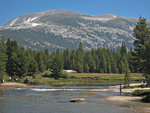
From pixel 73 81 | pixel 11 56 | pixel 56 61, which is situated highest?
pixel 11 56

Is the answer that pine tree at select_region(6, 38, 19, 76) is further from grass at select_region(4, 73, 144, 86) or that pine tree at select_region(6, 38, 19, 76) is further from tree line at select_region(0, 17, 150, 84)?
grass at select_region(4, 73, 144, 86)

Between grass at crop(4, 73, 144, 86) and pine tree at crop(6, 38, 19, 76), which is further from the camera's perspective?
pine tree at crop(6, 38, 19, 76)

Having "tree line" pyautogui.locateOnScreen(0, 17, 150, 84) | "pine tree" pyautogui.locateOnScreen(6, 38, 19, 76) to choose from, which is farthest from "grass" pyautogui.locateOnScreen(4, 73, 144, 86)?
"tree line" pyautogui.locateOnScreen(0, 17, 150, 84)

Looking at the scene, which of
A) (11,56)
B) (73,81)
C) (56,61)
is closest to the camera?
(11,56)

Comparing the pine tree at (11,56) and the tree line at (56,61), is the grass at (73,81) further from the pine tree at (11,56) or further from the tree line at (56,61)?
the tree line at (56,61)

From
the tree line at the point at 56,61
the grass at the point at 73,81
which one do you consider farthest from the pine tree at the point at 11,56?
the grass at the point at 73,81

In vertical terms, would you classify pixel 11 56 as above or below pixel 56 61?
above

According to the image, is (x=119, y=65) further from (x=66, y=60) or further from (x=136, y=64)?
(x=136, y=64)

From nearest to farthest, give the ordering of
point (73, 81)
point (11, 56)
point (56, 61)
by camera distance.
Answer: point (11, 56) → point (73, 81) → point (56, 61)

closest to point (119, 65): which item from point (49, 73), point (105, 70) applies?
point (105, 70)

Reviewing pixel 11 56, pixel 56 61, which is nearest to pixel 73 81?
pixel 56 61

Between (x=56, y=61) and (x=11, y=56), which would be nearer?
(x=11, y=56)

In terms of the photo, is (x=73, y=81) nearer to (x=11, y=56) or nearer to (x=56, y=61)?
(x=56, y=61)

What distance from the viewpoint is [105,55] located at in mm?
163000
